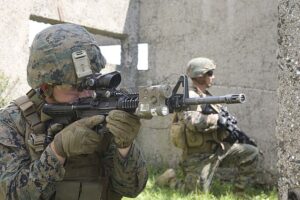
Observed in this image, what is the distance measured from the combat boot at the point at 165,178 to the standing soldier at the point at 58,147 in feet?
11.8

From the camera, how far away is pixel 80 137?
6.77 feet

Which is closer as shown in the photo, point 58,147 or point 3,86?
point 58,147

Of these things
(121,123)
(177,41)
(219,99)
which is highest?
(219,99)

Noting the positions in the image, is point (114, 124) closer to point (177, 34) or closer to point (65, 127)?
point (65, 127)

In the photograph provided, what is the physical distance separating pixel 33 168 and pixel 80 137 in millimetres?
267

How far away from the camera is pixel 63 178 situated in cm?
234

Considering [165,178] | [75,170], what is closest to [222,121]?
[165,178]

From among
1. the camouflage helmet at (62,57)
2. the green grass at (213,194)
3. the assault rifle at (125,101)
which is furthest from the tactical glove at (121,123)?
the green grass at (213,194)

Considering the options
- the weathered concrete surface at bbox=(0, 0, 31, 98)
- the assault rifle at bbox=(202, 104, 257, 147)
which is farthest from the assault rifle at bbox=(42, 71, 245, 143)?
the weathered concrete surface at bbox=(0, 0, 31, 98)

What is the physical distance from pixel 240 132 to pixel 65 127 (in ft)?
12.3

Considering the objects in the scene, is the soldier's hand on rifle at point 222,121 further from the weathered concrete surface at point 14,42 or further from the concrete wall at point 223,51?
the weathered concrete surface at point 14,42

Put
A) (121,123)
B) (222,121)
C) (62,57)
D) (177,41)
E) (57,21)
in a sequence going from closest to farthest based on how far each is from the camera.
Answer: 1. (121,123)
2. (62,57)
3. (222,121)
4. (57,21)
5. (177,41)

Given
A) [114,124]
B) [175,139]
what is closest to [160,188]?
[175,139]

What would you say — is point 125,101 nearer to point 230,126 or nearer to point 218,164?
point 230,126
